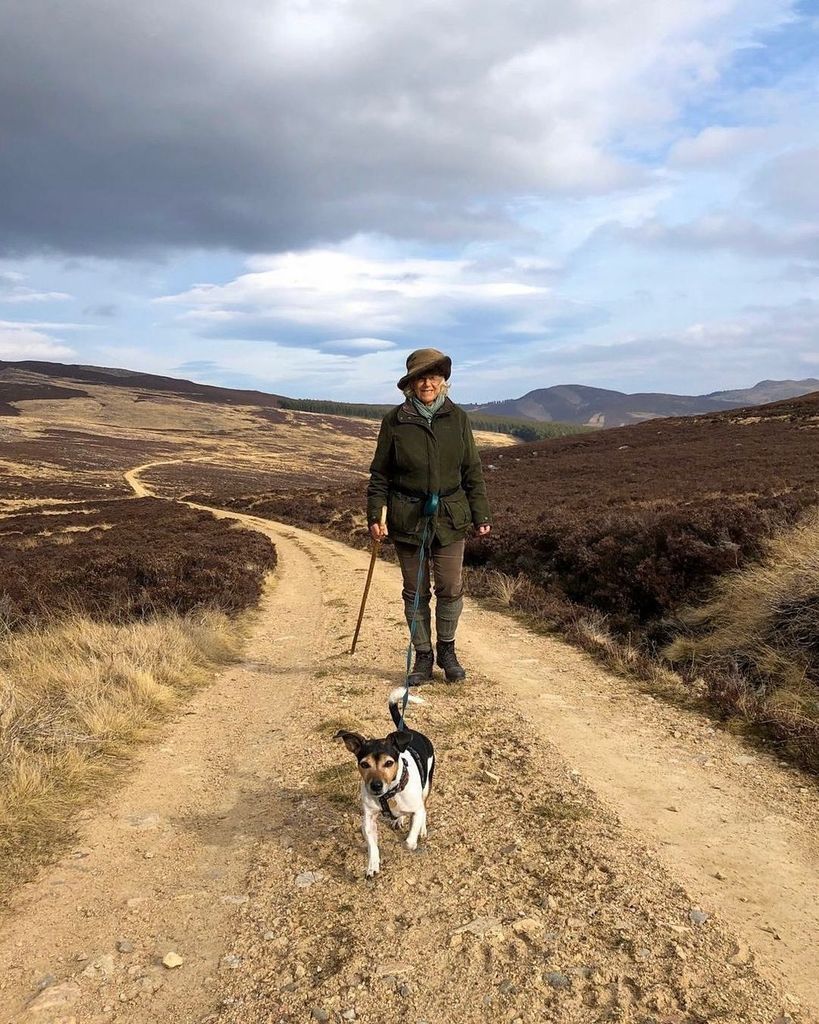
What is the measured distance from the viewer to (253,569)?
15.1 metres

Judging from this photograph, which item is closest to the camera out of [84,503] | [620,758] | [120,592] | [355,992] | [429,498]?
[355,992]

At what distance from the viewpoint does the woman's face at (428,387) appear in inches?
223

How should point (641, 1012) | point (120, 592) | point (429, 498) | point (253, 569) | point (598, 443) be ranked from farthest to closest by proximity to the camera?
point (598, 443)
point (253, 569)
point (120, 592)
point (429, 498)
point (641, 1012)

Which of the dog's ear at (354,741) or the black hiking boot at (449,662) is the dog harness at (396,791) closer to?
the dog's ear at (354,741)

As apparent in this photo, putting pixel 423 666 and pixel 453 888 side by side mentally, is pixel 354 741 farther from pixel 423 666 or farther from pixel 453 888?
pixel 423 666

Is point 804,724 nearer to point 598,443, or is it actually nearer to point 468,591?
point 468,591

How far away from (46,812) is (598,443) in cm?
4184

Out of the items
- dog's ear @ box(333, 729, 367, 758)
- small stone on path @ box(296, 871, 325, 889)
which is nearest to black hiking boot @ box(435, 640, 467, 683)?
dog's ear @ box(333, 729, 367, 758)

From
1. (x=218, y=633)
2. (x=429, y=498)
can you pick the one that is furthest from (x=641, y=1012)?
(x=218, y=633)

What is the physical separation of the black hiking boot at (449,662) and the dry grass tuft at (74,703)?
9.43ft

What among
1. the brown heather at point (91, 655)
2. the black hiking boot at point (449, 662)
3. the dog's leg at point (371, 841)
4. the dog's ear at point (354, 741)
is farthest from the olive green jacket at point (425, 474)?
the brown heather at point (91, 655)

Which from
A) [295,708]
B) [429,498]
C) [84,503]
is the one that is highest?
[429,498]

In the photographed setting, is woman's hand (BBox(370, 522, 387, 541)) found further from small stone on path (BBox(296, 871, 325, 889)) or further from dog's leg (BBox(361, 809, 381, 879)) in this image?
small stone on path (BBox(296, 871, 325, 889))

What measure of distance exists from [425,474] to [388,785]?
9.95 feet
